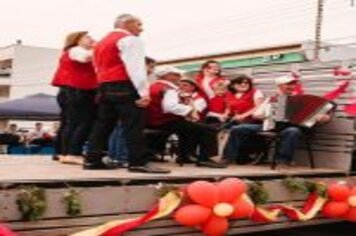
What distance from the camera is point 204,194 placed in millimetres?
5520

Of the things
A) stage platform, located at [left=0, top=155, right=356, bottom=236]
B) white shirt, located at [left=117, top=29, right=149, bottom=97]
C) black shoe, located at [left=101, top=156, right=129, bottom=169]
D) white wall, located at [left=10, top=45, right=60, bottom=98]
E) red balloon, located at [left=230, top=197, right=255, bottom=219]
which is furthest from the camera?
white wall, located at [left=10, top=45, right=60, bottom=98]

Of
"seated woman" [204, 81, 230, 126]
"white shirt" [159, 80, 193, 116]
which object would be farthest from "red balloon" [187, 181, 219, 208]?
"seated woman" [204, 81, 230, 126]

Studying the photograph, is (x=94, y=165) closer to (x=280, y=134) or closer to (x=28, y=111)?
(x=280, y=134)

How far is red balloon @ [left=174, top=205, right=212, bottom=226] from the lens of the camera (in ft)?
18.0

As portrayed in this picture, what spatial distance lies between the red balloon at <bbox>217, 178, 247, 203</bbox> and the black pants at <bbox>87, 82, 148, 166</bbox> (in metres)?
0.84

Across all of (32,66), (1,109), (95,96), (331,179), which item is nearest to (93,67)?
(95,96)

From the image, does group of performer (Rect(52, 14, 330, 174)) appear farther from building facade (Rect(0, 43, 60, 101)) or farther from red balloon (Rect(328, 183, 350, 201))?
building facade (Rect(0, 43, 60, 101))

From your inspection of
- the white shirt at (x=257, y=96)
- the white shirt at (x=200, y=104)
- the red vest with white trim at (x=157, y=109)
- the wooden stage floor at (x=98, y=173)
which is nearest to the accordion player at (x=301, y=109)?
the white shirt at (x=257, y=96)

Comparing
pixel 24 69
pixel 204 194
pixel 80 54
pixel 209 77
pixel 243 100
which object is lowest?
pixel 204 194

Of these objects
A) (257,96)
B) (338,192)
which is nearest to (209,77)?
(257,96)

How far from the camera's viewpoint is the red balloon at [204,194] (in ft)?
18.1

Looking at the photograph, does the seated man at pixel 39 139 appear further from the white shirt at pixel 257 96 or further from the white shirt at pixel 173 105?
the white shirt at pixel 173 105

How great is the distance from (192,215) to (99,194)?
0.79 metres

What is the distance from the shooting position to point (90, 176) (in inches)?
216
